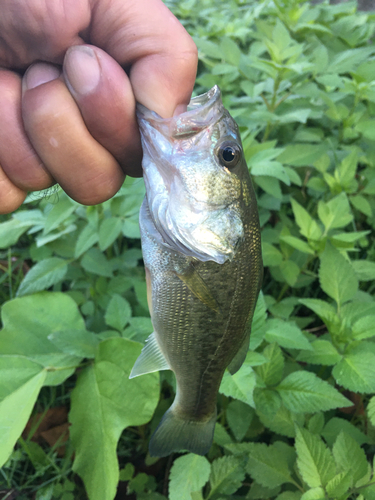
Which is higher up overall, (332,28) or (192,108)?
(192,108)

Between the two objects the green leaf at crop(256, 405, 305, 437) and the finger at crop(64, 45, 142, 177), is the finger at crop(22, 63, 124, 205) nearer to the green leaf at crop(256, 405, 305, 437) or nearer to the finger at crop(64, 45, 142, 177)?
the finger at crop(64, 45, 142, 177)

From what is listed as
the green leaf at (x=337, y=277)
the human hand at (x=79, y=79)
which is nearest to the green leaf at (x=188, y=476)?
the green leaf at (x=337, y=277)

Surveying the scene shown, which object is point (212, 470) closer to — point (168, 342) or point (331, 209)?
point (168, 342)

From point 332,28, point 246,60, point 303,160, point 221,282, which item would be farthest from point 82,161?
point 332,28

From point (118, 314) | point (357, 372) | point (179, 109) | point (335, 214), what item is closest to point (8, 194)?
point (179, 109)

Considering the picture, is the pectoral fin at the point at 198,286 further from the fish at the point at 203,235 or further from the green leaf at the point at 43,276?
the green leaf at the point at 43,276

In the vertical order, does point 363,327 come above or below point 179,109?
below

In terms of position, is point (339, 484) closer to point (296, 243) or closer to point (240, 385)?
point (240, 385)
